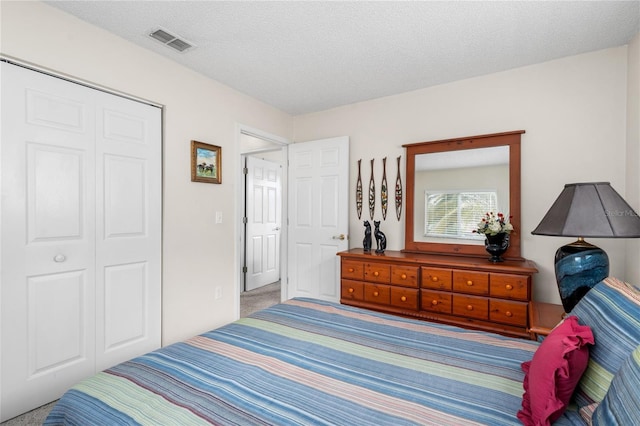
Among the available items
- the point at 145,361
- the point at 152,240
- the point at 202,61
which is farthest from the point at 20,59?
the point at 145,361

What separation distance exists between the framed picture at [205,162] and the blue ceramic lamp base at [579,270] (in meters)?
2.85

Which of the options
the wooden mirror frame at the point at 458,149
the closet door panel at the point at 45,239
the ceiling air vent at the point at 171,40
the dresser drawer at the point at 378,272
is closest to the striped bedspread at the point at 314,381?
the closet door panel at the point at 45,239

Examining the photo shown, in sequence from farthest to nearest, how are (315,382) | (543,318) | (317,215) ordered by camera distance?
(317,215) < (543,318) < (315,382)

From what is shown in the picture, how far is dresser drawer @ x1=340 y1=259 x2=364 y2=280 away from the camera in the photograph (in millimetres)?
3111

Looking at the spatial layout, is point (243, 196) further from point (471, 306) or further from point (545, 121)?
point (545, 121)

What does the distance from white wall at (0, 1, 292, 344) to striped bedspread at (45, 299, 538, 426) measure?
1.42m

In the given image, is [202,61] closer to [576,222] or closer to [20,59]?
[20,59]

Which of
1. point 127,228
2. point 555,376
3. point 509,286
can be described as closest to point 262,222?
point 127,228

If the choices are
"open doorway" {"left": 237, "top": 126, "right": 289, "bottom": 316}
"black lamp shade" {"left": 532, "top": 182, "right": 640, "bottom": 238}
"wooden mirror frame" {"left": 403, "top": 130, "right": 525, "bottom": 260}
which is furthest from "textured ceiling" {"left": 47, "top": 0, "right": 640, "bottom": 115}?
"open doorway" {"left": 237, "top": 126, "right": 289, "bottom": 316}

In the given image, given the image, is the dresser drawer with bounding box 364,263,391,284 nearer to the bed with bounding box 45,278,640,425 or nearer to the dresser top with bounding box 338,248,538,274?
the dresser top with bounding box 338,248,538,274

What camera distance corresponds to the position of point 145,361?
1318 millimetres

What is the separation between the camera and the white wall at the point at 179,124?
6.52ft

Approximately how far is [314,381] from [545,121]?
9.48 feet

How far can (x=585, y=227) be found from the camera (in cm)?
170
